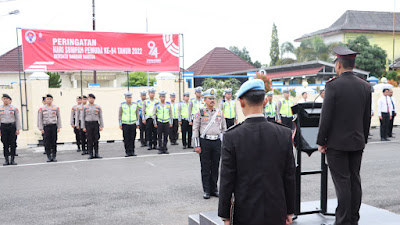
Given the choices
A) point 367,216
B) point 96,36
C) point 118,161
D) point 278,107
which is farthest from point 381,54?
point 367,216

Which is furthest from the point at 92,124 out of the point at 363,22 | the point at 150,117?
the point at 363,22

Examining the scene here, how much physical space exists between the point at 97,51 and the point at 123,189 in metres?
9.40

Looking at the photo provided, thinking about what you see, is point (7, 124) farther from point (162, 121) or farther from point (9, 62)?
point (9, 62)

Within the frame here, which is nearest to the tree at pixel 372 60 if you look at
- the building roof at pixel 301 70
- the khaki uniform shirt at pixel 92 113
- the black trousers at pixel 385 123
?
the building roof at pixel 301 70

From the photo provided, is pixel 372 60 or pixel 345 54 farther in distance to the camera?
pixel 372 60

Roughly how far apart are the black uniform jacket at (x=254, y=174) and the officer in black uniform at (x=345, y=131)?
1494 mm

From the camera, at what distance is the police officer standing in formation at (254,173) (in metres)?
2.91

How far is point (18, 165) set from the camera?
11219 millimetres

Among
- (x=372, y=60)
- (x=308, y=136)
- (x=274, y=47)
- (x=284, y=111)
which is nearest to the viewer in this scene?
(x=308, y=136)

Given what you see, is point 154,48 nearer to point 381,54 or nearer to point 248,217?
point 248,217

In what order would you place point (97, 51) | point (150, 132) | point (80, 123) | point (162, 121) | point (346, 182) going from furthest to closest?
point (97, 51), point (150, 132), point (80, 123), point (162, 121), point (346, 182)

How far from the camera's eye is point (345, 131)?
421 cm

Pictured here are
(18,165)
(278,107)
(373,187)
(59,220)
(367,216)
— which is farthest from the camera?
(278,107)

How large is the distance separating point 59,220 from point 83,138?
7574 millimetres
